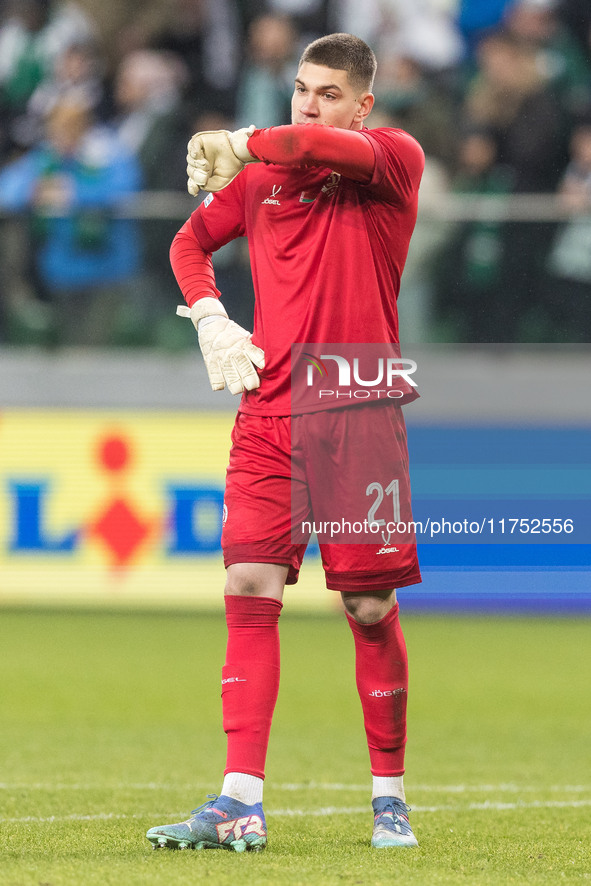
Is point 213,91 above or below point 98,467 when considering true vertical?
above

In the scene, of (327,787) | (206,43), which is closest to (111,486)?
(206,43)

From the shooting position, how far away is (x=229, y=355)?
353 centimetres

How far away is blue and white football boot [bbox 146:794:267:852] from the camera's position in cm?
325

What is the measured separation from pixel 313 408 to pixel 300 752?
2.40 m

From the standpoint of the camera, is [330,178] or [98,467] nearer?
[330,178]

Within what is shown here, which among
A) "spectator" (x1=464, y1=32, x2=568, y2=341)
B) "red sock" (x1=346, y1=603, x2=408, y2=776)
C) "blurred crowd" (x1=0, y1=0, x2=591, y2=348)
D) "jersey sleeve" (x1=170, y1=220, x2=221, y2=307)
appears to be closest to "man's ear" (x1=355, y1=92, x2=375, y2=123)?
"jersey sleeve" (x1=170, y1=220, x2=221, y2=307)

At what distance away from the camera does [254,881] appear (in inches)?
112

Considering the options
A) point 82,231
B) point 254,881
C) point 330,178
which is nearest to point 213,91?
point 82,231

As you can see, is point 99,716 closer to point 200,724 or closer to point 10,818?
point 200,724

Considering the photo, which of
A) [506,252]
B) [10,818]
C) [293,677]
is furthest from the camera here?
[506,252]

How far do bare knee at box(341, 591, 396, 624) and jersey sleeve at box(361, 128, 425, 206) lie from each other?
1.03 metres

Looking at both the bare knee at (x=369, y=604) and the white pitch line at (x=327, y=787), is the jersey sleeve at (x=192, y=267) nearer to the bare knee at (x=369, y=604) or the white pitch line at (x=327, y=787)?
the bare knee at (x=369, y=604)

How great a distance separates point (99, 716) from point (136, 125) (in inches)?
239

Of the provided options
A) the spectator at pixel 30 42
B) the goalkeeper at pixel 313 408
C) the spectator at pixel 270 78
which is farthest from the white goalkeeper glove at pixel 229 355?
the spectator at pixel 30 42
